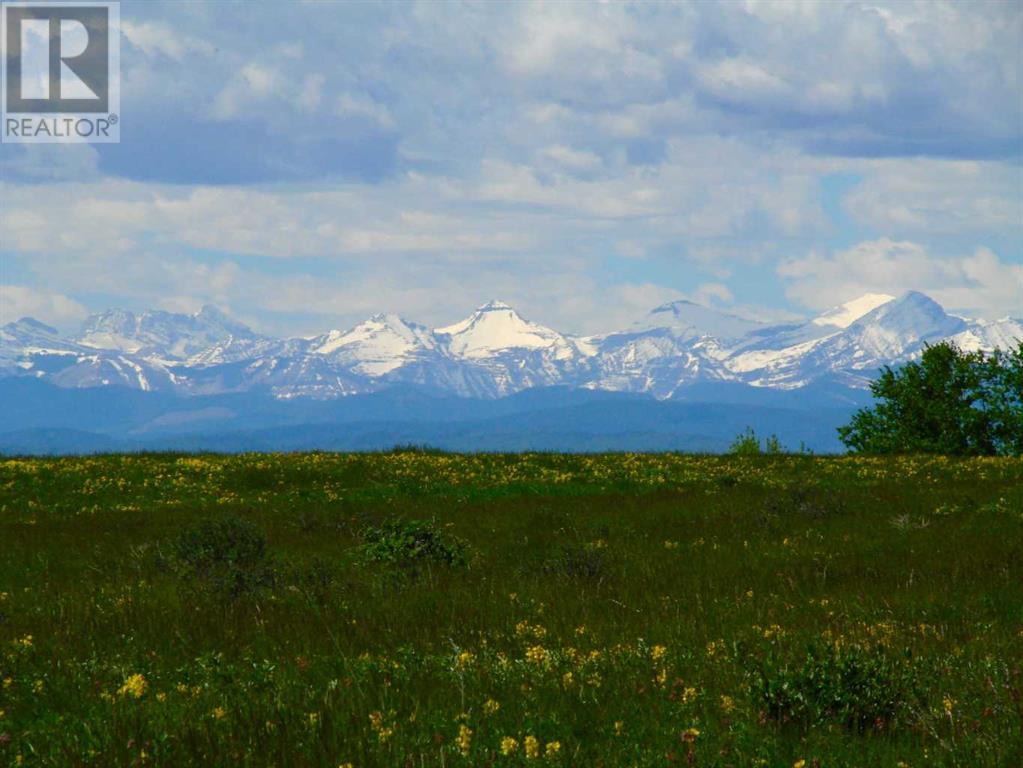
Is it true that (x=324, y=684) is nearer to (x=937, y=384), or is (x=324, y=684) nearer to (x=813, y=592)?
(x=813, y=592)

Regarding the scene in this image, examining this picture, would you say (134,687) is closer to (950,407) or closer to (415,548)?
(415,548)

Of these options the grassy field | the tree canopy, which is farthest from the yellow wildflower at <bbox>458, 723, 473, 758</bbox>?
the tree canopy

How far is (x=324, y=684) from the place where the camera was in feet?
27.3

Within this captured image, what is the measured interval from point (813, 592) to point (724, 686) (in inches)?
243

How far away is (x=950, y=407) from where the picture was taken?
45.3 metres

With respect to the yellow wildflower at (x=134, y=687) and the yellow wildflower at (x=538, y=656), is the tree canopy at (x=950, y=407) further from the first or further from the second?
the yellow wildflower at (x=134, y=687)

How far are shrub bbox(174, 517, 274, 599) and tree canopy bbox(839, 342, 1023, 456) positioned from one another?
33.3 metres

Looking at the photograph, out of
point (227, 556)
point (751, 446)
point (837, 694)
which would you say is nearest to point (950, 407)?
point (751, 446)

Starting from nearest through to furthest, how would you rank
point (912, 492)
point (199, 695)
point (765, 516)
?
point (199, 695) → point (765, 516) → point (912, 492)

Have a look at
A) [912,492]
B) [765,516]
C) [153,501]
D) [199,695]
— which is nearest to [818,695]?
[199,695]

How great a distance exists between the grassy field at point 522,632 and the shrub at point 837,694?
0.02 meters

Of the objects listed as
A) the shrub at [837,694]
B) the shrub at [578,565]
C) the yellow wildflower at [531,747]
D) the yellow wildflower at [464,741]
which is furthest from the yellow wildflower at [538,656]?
the shrub at [578,565]

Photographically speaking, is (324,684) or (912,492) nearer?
(324,684)

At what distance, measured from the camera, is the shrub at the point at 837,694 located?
279 inches
